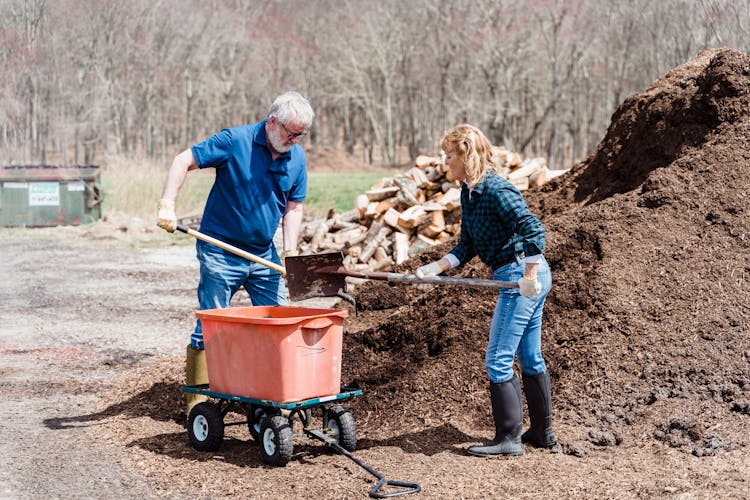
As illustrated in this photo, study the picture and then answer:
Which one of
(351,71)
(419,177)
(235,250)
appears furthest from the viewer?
(351,71)

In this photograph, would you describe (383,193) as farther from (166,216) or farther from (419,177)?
(166,216)

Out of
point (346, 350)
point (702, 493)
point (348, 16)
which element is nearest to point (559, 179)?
point (346, 350)

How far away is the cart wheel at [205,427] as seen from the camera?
4809mm

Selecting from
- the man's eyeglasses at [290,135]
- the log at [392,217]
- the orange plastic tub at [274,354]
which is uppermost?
the man's eyeglasses at [290,135]

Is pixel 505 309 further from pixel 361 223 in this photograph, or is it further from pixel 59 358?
pixel 361 223

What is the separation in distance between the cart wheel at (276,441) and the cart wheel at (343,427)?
34cm

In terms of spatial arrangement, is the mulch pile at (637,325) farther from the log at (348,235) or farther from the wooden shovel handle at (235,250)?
the log at (348,235)

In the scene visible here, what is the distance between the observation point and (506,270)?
451 centimetres

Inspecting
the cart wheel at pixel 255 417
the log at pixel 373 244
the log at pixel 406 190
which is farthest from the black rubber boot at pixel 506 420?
the log at pixel 406 190

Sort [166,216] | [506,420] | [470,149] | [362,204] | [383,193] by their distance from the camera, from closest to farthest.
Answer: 1. [470,149]
2. [506,420]
3. [166,216]
4. [383,193]
5. [362,204]

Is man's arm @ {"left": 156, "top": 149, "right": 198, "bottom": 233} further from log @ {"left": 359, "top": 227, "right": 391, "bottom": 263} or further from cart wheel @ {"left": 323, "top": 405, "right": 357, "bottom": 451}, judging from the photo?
log @ {"left": 359, "top": 227, "right": 391, "bottom": 263}

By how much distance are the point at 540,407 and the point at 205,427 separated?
1894 millimetres

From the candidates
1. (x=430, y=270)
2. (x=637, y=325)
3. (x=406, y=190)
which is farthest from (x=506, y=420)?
(x=406, y=190)

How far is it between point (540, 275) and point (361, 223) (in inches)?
366
